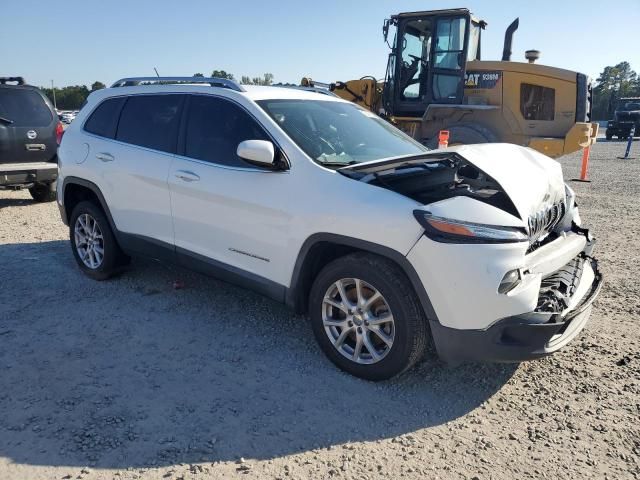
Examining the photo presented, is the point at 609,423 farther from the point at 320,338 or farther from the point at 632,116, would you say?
the point at 632,116

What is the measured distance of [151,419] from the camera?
288 cm

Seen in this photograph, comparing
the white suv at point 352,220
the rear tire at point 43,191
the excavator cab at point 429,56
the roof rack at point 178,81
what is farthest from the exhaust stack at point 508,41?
the rear tire at point 43,191

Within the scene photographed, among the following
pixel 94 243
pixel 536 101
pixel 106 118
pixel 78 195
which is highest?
pixel 536 101

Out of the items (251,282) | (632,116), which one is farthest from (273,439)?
(632,116)

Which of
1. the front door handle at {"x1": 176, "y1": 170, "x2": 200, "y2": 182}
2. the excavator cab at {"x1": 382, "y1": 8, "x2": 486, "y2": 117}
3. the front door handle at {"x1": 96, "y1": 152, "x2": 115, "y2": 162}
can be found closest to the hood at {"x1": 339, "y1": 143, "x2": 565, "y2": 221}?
the front door handle at {"x1": 176, "y1": 170, "x2": 200, "y2": 182}

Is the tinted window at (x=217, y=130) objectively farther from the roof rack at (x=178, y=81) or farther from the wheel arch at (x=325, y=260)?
the wheel arch at (x=325, y=260)

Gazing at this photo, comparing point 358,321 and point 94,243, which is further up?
point 94,243

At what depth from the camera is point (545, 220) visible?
3.37 m

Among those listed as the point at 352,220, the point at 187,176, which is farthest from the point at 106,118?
the point at 352,220

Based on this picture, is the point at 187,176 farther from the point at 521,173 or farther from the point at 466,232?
the point at 521,173

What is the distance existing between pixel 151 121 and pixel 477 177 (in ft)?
9.21

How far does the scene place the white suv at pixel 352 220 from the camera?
281 cm

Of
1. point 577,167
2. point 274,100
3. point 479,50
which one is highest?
point 479,50

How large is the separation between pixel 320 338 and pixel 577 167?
15252mm
